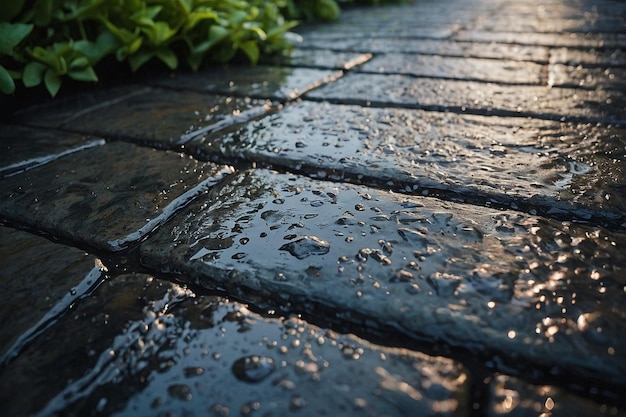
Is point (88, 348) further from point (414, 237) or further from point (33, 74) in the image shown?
point (33, 74)

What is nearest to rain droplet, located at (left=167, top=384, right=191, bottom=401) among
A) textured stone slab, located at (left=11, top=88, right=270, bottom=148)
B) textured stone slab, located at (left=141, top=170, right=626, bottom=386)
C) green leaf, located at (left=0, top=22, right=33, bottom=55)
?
textured stone slab, located at (left=141, top=170, right=626, bottom=386)

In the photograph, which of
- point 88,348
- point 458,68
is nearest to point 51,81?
point 88,348

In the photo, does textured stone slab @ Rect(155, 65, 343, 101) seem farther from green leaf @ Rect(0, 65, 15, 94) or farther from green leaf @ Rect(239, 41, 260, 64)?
green leaf @ Rect(0, 65, 15, 94)

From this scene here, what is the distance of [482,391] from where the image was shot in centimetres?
62

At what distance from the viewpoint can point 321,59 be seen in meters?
2.64

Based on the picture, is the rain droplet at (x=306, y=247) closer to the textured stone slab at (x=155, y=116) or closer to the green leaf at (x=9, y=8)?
the textured stone slab at (x=155, y=116)

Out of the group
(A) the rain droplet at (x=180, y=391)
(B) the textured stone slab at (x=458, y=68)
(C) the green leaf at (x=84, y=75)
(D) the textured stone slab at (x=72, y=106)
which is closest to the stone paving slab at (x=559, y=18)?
(B) the textured stone slab at (x=458, y=68)

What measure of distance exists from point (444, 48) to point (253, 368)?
2.67 metres

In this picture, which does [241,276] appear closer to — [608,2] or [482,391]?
[482,391]

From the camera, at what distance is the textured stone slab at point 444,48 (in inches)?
103

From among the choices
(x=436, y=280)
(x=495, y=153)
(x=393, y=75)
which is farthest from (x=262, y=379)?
(x=393, y=75)

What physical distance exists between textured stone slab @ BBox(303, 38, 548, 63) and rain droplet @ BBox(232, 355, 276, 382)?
2.42 m

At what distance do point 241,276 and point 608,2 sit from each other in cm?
636

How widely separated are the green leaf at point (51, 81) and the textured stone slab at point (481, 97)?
1039mm
